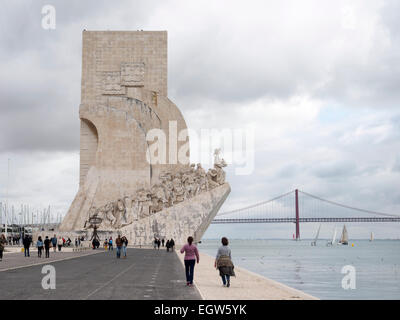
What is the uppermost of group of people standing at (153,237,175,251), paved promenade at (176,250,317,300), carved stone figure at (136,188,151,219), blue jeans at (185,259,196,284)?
carved stone figure at (136,188,151,219)

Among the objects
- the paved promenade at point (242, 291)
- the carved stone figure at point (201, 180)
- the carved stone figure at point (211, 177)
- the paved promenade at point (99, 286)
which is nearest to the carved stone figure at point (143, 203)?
the carved stone figure at point (201, 180)

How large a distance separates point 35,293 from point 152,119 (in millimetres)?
21096

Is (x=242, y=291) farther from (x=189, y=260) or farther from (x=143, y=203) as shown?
(x=143, y=203)

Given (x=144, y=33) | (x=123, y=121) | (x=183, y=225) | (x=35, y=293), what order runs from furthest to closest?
1. (x=144, y=33)
2. (x=123, y=121)
3. (x=183, y=225)
4. (x=35, y=293)

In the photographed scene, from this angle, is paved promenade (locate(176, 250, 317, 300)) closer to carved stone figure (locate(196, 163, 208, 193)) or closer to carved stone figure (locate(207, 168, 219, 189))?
carved stone figure (locate(196, 163, 208, 193))

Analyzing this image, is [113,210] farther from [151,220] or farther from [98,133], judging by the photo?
[98,133]

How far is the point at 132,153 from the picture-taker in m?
26.0

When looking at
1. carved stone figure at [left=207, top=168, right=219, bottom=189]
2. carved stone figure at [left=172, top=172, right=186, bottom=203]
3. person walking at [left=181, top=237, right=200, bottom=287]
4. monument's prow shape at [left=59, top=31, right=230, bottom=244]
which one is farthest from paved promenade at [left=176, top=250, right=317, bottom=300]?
carved stone figure at [left=172, top=172, right=186, bottom=203]

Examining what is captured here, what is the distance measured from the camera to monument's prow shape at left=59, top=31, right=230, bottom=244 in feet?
75.6

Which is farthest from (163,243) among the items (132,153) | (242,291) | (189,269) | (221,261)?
(242,291)

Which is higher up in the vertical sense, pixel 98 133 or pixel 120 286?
pixel 98 133
